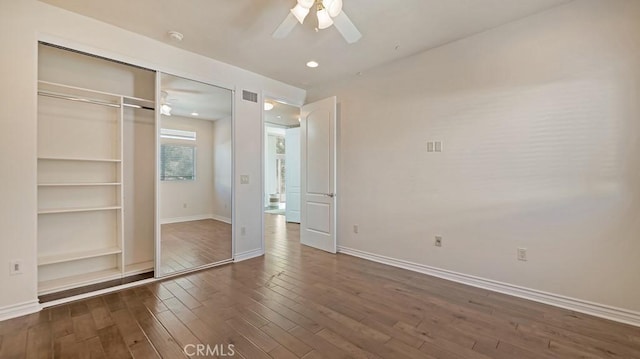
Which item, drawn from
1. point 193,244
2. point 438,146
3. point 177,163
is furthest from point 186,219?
point 438,146

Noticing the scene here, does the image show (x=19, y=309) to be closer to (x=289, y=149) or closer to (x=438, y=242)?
(x=438, y=242)

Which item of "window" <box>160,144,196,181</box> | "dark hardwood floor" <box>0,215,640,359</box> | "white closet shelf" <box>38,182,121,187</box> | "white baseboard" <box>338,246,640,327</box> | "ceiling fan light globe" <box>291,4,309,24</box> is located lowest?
"dark hardwood floor" <box>0,215,640,359</box>

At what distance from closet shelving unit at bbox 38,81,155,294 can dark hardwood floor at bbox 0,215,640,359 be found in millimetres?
568

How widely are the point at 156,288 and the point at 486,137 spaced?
3901 mm

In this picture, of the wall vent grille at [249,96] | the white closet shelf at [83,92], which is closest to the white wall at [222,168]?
the wall vent grille at [249,96]

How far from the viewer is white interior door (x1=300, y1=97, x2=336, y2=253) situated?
4227mm

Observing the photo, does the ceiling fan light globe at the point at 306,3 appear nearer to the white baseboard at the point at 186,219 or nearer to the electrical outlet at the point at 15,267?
the white baseboard at the point at 186,219

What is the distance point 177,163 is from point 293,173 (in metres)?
3.89

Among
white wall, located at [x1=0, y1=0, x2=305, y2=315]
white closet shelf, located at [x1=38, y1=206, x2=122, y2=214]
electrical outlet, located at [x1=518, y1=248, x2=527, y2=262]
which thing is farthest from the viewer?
electrical outlet, located at [x1=518, y1=248, x2=527, y2=262]

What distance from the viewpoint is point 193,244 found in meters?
3.68

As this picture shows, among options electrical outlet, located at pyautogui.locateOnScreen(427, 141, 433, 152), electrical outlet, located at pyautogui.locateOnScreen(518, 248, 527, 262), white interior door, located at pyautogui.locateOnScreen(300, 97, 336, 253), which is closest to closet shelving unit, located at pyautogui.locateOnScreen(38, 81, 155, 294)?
white interior door, located at pyautogui.locateOnScreen(300, 97, 336, 253)

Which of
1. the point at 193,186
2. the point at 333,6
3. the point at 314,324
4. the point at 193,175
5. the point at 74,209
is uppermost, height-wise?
the point at 333,6

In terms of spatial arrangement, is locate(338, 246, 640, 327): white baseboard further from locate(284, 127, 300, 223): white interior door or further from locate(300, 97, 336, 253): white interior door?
locate(284, 127, 300, 223): white interior door

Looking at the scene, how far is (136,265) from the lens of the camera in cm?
324
